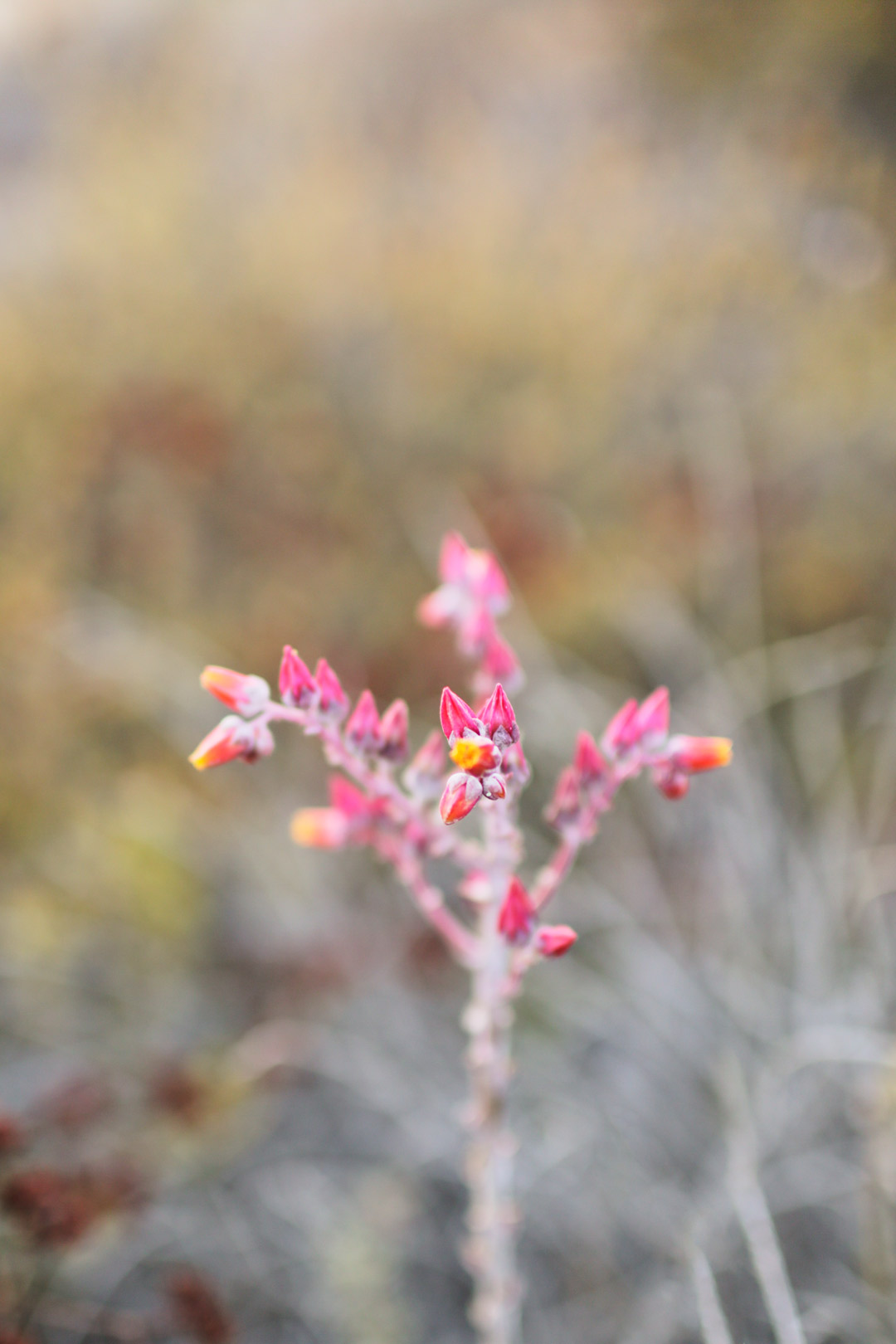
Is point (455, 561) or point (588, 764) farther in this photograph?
point (455, 561)

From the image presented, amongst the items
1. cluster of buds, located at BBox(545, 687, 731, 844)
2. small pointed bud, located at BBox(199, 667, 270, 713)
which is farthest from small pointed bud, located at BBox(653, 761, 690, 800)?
small pointed bud, located at BBox(199, 667, 270, 713)

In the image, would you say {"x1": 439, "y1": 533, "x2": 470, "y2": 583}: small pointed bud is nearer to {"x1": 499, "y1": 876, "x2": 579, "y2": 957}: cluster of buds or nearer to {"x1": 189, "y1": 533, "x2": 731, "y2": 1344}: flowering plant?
{"x1": 189, "y1": 533, "x2": 731, "y2": 1344}: flowering plant

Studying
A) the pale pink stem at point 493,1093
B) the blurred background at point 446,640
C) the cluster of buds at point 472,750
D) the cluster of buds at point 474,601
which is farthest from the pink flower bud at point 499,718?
the blurred background at point 446,640

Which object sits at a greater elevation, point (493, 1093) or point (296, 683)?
point (296, 683)

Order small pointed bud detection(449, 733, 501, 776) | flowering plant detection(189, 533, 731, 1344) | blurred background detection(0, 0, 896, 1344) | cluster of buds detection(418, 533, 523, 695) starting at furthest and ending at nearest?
blurred background detection(0, 0, 896, 1344), cluster of buds detection(418, 533, 523, 695), flowering plant detection(189, 533, 731, 1344), small pointed bud detection(449, 733, 501, 776)

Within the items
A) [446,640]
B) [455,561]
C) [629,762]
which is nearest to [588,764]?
[629,762]

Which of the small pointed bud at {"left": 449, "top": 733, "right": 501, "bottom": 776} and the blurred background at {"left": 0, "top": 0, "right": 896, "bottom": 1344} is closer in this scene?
the small pointed bud at {"left": 449, "top": 733, "right": 501, "bottom": 776}

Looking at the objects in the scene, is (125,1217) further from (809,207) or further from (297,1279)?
(809,207)

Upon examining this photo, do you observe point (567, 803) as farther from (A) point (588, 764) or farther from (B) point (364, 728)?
(B) point (364, 728)
